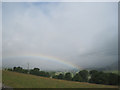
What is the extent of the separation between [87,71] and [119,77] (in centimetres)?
621

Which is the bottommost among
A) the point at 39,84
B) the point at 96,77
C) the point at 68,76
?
the point at 68,76

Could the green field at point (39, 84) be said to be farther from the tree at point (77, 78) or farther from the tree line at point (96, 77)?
the tree at point (77, 78)

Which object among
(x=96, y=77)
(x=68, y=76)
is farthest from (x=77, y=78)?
(x=96, y=77)

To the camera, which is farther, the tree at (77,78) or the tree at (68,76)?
the tree at (68,76)

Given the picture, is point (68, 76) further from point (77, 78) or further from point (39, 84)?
point (39, 84)

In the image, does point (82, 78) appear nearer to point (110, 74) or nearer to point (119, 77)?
point (110, 74)

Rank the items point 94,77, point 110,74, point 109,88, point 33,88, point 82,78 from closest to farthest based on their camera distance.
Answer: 1. point 33,88
2. point 109,88
3. point 110,74
4. point 94,77
5. point 82,78

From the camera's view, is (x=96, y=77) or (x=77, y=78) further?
(x=77, y=78)

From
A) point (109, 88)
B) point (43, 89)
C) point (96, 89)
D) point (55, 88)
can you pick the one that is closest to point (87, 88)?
point (96, 89)

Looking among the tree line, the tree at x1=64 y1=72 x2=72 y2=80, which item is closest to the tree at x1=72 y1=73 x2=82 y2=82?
the tree line

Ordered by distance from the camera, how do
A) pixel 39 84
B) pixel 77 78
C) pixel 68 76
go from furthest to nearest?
pixel 68 76 → pixel 77 78 → pixel 39 84

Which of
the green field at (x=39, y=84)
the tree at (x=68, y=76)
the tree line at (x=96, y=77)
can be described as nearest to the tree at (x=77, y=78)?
the tree line at (x=96, y=77)

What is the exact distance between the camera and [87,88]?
1020 cm

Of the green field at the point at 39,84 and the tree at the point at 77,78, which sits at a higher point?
the green field at the point at 39,84
